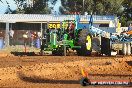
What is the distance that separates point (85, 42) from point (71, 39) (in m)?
0.98

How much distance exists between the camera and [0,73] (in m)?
15.7

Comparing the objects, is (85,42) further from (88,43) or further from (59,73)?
(59,73)

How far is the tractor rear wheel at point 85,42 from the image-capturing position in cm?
2534

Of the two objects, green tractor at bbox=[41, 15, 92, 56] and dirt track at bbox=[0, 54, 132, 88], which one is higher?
green tractor at bbox=[41, 15, 92, 56]

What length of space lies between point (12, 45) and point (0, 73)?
2567 centimetres

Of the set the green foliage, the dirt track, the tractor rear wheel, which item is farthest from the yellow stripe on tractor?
the green foliage

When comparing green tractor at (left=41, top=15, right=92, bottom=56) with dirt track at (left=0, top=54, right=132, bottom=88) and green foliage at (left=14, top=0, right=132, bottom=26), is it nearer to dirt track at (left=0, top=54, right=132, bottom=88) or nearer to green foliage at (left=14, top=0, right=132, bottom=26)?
dirt track at (left=0, top=54, right=132, bottom=88)

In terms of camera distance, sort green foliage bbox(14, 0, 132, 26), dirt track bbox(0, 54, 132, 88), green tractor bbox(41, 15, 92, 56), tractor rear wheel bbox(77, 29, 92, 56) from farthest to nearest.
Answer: green foliage bbox(14, 0, 132, 26)
green tractor bbox(41, 15, 92, 56)
tractor rear wheel bbox(77, 29, 92, 56)
dirt track bbox(0, 54, 132, 88)

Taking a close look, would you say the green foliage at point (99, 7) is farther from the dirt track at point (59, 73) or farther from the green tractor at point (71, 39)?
the dirt track at point (59, 73)

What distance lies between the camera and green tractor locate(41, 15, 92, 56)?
83.7 ft

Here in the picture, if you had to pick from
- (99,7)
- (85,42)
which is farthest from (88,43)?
(99,7)

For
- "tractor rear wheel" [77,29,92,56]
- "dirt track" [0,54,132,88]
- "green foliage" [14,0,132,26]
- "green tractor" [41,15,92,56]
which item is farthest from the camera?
"green foliage" [14,0,132,26]

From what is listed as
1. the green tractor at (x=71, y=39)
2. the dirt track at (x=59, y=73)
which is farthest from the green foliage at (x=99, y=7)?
the dirt track at (x=59, y=73)

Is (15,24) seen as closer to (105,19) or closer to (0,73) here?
(105,19)
